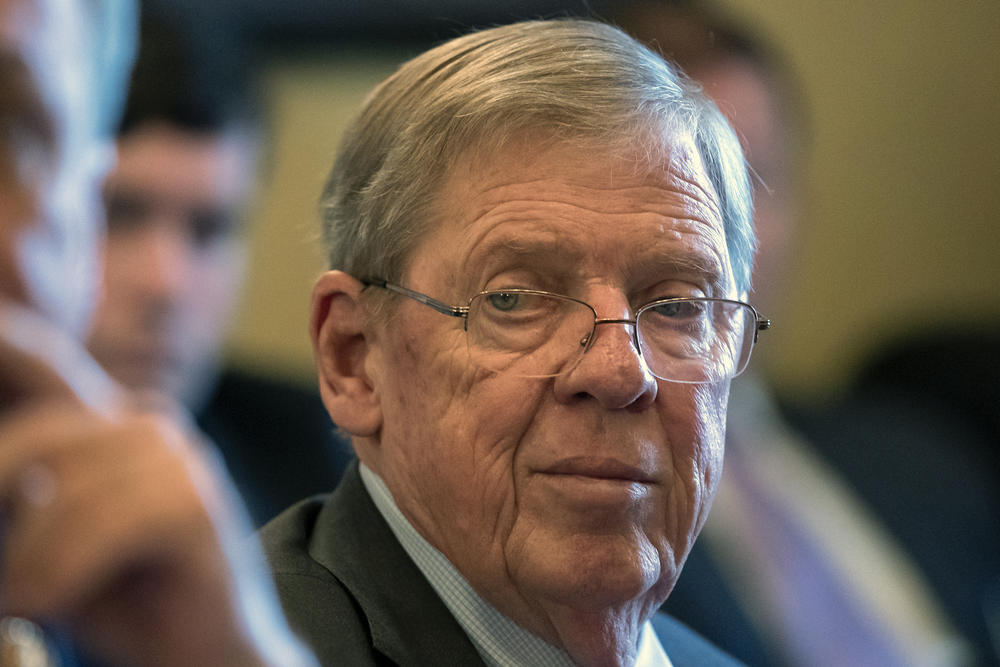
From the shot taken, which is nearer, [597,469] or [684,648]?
[597,469]

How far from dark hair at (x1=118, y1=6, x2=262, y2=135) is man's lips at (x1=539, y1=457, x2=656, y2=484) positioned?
1777 millimetres

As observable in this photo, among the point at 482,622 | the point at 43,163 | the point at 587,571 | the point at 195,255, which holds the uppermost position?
the point at 43,163

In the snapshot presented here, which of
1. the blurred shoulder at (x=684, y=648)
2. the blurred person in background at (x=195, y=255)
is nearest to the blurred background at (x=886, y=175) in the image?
the blurred person in background at (x=195, y=255)

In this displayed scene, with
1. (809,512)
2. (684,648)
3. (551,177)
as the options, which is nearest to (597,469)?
(551,177)

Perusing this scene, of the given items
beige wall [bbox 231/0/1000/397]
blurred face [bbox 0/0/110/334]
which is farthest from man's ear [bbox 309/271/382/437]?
beige wall [bbox 231/0/1000/397]

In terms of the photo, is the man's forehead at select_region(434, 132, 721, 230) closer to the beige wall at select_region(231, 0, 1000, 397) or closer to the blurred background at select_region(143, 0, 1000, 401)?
the blurred background at select_region(143, 0, 1000, 401)

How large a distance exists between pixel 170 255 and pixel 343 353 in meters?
1.37

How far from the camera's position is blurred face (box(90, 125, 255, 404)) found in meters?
2.71

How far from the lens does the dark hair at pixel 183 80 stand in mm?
2891

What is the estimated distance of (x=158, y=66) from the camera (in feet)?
9.61

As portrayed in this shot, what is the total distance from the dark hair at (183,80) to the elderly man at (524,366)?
1488mm

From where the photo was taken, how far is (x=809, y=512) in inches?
131

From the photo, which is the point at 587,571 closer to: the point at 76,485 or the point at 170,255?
the point at 76,485

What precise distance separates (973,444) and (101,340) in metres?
2.74
